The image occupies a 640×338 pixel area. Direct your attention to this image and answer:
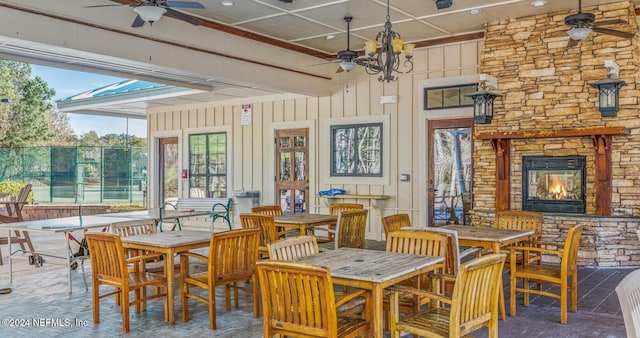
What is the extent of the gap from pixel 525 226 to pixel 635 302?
12.9 feet

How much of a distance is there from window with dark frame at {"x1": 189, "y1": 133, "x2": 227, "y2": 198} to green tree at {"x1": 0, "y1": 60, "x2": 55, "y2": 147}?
978 centimetres

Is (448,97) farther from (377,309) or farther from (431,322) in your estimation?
(377,309)

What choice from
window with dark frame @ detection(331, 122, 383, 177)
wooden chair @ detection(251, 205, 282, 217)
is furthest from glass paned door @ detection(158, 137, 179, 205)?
wooden chair @ detection(251, 205, 282, 217)

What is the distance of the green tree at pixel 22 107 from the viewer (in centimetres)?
1884

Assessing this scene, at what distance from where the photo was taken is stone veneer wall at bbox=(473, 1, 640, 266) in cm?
704

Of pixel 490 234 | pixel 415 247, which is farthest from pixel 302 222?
pixel 415 247

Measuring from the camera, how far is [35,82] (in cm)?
1975

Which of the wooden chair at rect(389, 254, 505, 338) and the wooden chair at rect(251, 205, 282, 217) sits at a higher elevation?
the wooden chair at rect(251, 205, 282, 217)

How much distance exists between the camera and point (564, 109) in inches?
292

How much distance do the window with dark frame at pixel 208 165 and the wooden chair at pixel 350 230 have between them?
6131 millimetres

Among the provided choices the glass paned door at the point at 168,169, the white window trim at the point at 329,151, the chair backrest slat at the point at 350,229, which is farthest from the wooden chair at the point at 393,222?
the glass paned door at the point at 168,169

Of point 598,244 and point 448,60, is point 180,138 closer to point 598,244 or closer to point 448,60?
point 448,60

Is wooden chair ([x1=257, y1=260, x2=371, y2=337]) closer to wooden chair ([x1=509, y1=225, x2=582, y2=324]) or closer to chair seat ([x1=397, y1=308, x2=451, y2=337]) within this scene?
chair seat ([x1=397, y1=308, x2=451, y2=337])

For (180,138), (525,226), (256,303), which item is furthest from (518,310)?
(180,138)
